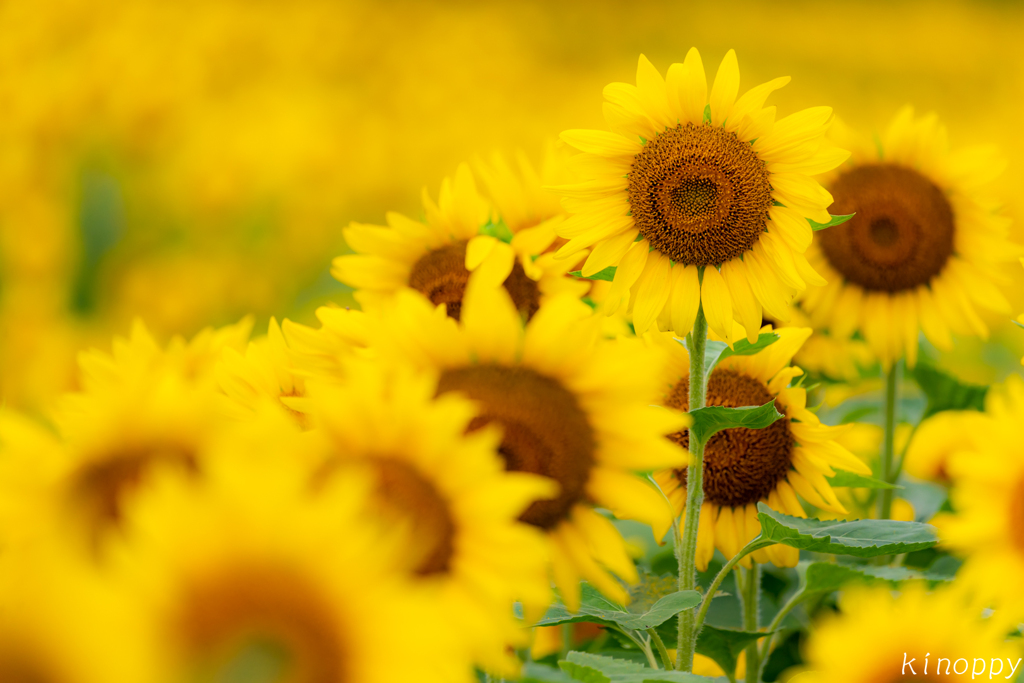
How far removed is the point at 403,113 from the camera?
3.47m

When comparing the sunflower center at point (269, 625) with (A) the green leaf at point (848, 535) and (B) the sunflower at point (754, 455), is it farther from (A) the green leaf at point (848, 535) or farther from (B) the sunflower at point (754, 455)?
(B) the sunflower at point (754, 455)

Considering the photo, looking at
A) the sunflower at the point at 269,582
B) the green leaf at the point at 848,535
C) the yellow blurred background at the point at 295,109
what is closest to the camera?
the sunflower at the point at 269,582

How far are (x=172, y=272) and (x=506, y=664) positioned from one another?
2.51m

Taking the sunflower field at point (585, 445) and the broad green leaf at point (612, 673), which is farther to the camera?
the broad green leaf at point (612, 673)

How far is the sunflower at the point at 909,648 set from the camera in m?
0.56

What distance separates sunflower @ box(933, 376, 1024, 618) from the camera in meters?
0.62

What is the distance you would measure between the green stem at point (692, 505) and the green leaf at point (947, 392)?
0.71m

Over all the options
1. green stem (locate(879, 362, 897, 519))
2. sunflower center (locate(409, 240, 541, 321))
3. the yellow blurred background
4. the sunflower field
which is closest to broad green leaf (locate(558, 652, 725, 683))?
the sunflower field

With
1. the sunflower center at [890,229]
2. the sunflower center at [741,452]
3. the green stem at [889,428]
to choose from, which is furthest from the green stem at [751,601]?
the sunflower center at [890,229]

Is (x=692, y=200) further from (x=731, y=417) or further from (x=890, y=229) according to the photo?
(x=890, y=229)

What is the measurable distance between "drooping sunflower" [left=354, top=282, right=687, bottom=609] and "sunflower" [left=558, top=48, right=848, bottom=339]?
25 cm

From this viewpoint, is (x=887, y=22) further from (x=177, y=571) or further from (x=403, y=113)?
(x=177, y=571)

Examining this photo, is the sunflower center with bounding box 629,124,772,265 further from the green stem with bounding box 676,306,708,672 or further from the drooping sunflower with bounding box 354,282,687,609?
the drooping sunflower with bounding box 354,282,687,609

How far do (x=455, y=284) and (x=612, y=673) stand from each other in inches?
16.2
